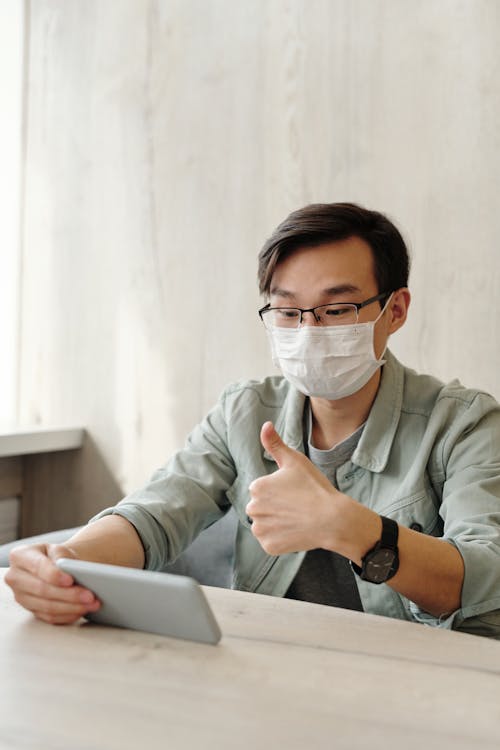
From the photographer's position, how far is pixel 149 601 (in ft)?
3.24

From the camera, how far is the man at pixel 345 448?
4.42 feet

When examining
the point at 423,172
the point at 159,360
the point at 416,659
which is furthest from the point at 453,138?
the point at 416,659

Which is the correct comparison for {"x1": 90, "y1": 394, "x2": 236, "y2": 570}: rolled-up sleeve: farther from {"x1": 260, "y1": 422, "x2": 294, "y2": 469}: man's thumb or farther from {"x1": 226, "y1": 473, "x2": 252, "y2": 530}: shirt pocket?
{"x1": 260, "y1": 422, "x2": 294, "y2": 469}: man's thumb

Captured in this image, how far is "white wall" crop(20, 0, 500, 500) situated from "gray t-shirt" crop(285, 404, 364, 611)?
748mm

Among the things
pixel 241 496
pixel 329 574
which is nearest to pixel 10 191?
pixel 241 496

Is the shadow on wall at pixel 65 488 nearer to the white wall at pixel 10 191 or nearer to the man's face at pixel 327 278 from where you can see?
the white wall at pixel 10 191

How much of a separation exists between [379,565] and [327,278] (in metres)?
0.60

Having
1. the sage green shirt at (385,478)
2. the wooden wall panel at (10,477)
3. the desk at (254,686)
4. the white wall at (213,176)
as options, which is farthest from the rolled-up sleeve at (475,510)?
the wooden wall panel at (10,477)

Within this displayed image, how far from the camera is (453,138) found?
7.46 ft

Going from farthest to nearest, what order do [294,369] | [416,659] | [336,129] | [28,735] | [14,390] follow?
[14,390] < [336,129] < [294,369] < [416,659] < [28,735]

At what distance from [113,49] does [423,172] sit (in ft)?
3.92

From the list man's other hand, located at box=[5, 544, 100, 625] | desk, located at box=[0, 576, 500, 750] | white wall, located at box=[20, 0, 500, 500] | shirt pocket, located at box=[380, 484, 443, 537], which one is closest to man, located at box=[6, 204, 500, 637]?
shirt pocket, located at box=[380, 484, 443, 537]

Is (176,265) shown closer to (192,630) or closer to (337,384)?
(337,384)

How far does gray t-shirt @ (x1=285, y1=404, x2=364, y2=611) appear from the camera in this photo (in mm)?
1659
